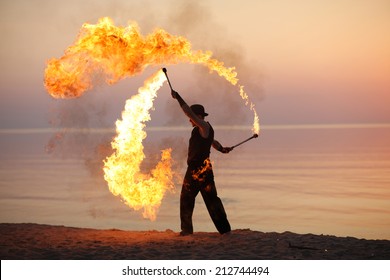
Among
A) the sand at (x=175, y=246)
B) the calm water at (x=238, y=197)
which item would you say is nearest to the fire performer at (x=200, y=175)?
the sand at (x=175, y=246)

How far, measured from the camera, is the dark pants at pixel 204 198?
12.8m

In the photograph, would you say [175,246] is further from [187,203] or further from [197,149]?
[197,149]

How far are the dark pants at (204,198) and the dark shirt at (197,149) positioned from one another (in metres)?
0.17

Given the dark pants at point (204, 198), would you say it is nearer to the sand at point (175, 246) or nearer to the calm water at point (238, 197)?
the sand at point (175, 246)

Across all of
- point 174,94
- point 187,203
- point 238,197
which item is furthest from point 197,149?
point 238,197

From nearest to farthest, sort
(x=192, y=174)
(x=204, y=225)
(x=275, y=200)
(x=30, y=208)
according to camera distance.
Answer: (x=192, y=174), (x=204, y=225), (x=30, y=208), (x=275, y=200)

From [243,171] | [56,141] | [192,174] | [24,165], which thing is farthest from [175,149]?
[24,165]

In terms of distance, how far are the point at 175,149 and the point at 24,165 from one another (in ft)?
80.6

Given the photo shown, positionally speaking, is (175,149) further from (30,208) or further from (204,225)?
(30,208)

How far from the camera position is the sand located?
11430mm

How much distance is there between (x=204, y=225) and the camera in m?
17.7

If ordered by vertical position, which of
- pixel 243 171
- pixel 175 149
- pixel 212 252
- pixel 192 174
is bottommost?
pixel 212 252

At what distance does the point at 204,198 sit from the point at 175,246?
125cm

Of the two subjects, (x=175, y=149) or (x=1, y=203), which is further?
(x=1, y=203)
